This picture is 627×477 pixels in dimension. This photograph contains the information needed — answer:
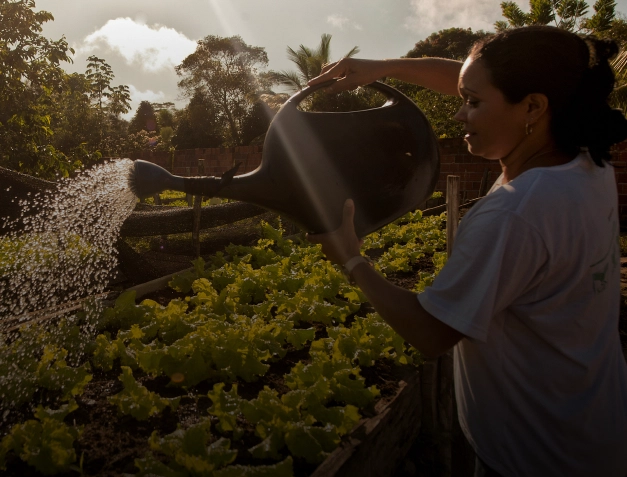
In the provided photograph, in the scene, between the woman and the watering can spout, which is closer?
the woman

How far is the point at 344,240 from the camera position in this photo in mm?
1362

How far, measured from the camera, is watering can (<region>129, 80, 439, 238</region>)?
1.42 metres

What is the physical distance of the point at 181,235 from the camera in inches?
220

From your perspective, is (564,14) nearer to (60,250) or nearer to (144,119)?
(60,250)

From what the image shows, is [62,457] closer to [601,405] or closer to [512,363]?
[512,363]

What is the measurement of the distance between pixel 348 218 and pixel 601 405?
2.38ft

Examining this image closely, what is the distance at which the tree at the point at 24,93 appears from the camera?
Result: 679 centimetres

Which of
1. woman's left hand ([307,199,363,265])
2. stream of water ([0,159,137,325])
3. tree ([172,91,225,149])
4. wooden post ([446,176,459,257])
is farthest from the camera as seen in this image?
tree ([172,91,225,149])

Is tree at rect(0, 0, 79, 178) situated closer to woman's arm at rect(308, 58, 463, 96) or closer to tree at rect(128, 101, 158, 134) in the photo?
woman's arm at rect(308, 58, 463, 96)

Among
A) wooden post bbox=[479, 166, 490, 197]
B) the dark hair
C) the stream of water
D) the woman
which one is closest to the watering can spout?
the woman

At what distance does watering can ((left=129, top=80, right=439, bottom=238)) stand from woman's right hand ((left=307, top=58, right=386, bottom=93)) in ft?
0.51

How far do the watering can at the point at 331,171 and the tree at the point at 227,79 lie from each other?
3116 cm

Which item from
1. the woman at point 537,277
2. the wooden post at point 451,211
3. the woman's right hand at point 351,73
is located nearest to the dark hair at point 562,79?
the woman at point 537,277

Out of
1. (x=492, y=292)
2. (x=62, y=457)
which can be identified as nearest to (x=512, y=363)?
(x=492, y=292)
